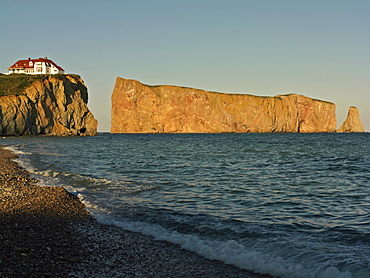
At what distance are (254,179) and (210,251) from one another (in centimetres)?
1245

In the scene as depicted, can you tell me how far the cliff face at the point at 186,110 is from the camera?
17225 centimetres

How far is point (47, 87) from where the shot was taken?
331 ft

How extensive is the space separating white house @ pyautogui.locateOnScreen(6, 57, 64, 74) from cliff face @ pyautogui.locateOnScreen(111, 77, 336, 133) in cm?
5150

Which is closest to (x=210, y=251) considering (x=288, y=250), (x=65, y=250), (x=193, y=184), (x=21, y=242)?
(x=288, y=250)

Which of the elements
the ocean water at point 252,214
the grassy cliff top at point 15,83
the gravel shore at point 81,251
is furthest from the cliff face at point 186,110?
the gravel shore at point 81,251

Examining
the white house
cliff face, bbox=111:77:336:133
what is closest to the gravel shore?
the white house

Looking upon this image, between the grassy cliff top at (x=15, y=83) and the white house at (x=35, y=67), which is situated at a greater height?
the white house at (x=35, y=67)

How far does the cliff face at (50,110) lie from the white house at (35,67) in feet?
51.6

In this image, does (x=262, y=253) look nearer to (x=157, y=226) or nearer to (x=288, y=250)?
(x=288, y=250)

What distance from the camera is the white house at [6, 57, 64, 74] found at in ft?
408

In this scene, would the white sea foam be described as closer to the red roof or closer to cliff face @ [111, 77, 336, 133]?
the red roof

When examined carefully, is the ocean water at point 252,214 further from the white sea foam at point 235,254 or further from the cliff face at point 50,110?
the cliff face at point 50,110

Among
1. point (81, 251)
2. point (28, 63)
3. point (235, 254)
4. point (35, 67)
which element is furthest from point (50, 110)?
point (235, 254)

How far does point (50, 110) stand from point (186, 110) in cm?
8335
